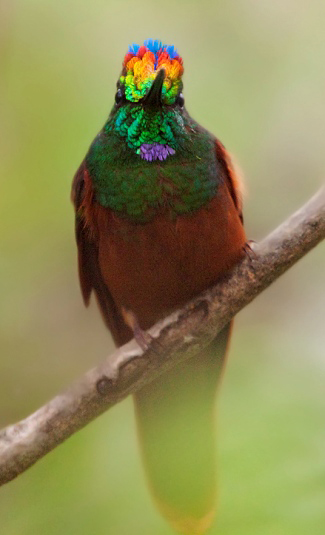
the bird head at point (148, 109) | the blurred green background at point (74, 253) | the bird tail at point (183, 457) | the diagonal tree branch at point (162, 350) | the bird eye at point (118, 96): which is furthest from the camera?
the bird eye at point (118, 96)

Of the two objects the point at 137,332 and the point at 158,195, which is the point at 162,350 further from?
the point at 158,195

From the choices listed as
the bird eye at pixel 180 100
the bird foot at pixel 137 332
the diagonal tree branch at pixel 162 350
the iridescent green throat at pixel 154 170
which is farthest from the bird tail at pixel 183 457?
the bird eye at pixel 180 100

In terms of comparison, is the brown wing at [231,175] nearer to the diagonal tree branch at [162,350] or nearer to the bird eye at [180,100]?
the bird eye at [180,100]

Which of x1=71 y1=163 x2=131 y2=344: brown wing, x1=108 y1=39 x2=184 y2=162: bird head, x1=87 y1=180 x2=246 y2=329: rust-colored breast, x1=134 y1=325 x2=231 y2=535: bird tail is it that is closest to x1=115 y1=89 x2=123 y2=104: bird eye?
x1=108 y1=39 x2=184 y2=162: bird head

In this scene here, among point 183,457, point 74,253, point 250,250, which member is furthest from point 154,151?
point 183,457

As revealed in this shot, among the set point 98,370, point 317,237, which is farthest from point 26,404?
point 317,237
